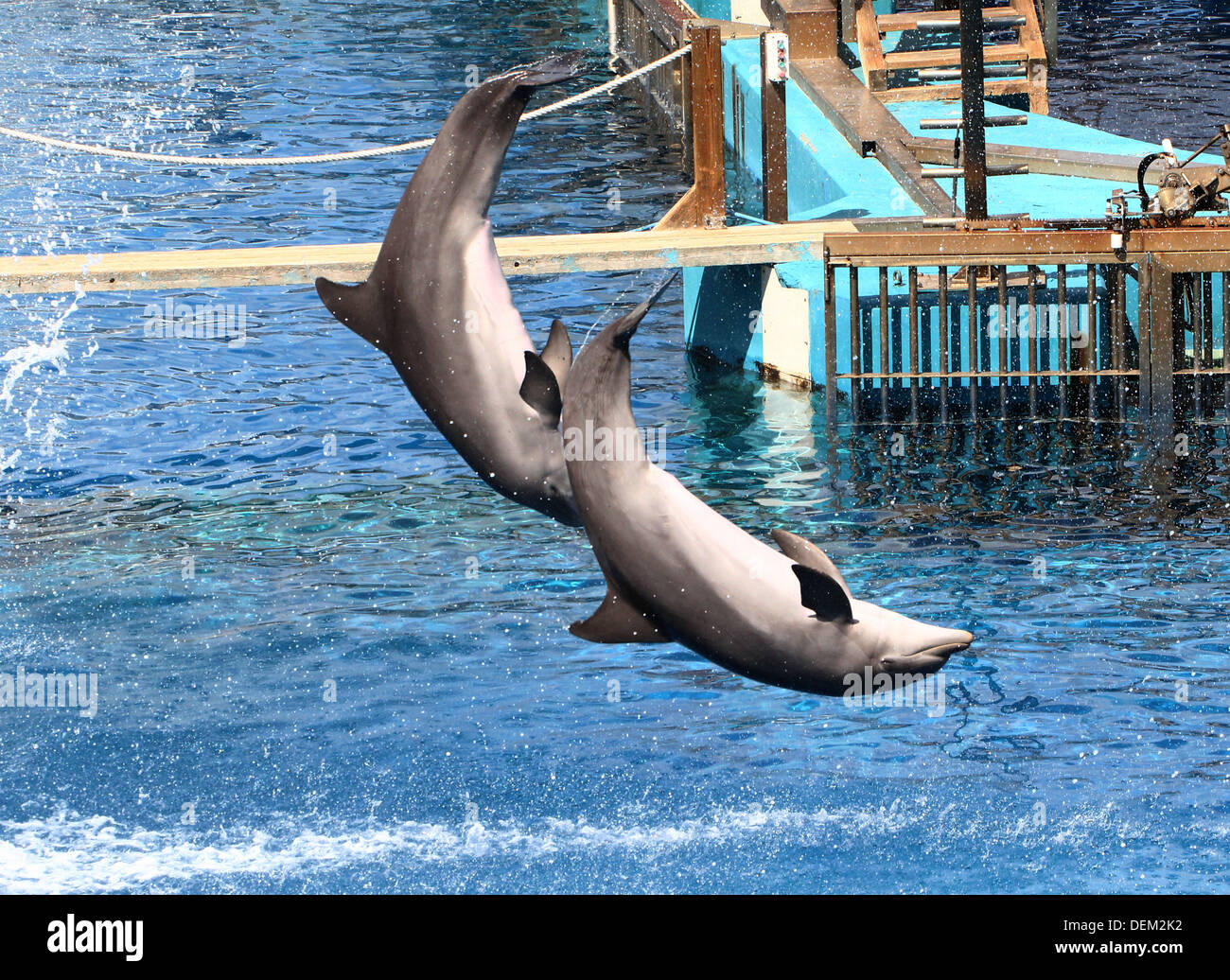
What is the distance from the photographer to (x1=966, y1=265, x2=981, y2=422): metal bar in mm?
11609

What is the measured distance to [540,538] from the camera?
1082cm

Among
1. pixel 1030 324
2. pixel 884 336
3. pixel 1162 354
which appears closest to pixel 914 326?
pixel 884 336

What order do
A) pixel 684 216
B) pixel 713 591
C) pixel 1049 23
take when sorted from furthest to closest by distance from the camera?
pixel 1049 23 < pixel 684 216 < pixel 713 591

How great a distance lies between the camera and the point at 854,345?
11.8 m

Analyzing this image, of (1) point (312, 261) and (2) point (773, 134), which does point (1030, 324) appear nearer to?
(2) point (773, 134)

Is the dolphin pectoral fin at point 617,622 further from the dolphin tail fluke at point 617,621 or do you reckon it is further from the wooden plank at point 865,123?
the wooden plank at point 865,123

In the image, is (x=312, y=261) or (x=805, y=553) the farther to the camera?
(x=312, y=261)

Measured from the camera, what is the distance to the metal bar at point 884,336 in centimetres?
1157

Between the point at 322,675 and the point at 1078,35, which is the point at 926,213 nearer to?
the point at 322,675

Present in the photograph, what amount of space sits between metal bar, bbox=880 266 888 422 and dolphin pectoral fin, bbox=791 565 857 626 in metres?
6.13

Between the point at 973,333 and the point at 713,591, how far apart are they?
261 inches

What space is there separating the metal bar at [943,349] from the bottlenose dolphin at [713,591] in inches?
234

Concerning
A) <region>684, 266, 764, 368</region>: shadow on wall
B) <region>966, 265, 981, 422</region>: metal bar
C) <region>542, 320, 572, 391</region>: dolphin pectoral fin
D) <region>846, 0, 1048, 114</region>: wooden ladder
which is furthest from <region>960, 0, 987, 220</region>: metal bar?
<region>542, 320, 572, 391</region>: dolphin pectoral fin

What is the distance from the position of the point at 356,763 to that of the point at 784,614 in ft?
10.9
